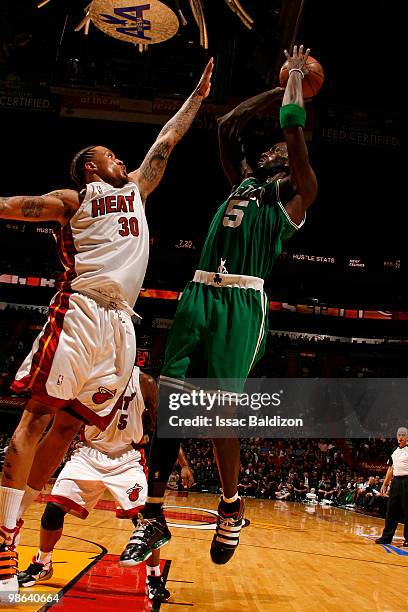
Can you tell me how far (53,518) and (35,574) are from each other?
0.42 metres

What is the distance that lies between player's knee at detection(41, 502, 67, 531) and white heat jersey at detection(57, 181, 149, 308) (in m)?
1.93

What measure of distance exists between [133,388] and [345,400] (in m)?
25.5

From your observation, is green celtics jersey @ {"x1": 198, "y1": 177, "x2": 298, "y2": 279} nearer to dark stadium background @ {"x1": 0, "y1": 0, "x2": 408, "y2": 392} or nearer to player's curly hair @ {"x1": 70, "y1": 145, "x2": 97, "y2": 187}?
player's curly hair @ {"x1": 70, "y1": 145, "x2": 97, "y2": 187}

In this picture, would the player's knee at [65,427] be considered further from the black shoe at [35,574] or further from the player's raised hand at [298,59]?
the player's raised hand at [298,59]

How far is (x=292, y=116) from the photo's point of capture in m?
3.33

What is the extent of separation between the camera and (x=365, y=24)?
14062mm

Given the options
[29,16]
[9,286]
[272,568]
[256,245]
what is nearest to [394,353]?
[9,286]

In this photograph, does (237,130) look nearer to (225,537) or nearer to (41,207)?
(41,207)

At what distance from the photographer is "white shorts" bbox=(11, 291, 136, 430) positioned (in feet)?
9.91

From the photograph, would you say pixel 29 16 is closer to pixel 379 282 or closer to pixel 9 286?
pixel 9 286

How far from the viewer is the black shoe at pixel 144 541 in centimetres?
300

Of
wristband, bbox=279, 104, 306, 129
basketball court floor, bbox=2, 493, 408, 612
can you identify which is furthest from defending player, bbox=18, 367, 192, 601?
wristband, bbox=279, 104, 306, 129

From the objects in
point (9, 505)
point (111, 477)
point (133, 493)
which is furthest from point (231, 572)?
point (9, 505)

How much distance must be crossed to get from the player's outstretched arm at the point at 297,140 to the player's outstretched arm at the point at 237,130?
35 cm
